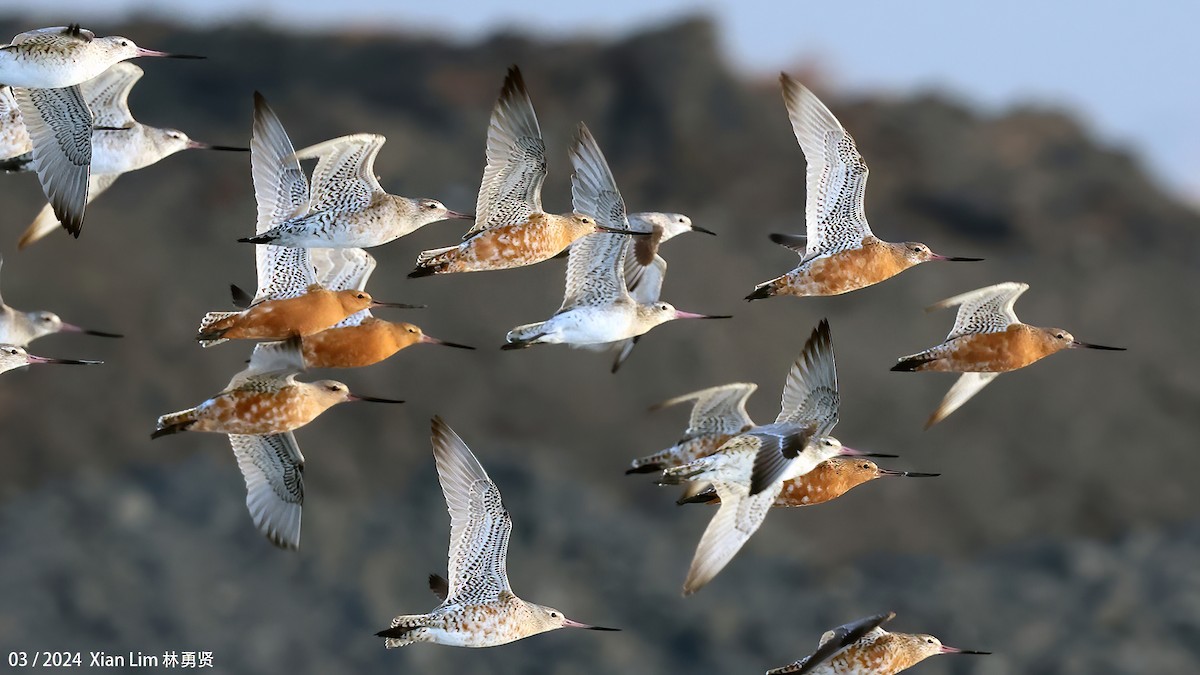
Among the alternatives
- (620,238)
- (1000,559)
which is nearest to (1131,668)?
(1000,559)

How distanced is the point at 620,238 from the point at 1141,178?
89.0 feet

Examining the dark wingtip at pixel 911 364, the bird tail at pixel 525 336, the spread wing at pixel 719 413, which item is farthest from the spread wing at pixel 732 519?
the spread wing at pixel 719 413

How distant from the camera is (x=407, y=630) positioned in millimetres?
7605

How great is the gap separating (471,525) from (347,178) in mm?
1711

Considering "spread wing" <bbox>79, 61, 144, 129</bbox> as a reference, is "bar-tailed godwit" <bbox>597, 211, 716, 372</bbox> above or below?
below

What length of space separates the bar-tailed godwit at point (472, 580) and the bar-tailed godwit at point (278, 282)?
0.78 m

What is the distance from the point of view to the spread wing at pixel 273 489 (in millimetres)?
8984

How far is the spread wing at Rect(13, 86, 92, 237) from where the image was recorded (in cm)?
819

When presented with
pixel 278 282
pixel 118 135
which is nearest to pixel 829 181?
pixel 278 282

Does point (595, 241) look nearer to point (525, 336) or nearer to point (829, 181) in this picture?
point (525, 336)

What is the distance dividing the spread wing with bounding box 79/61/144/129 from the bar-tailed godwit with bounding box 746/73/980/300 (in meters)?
3.51

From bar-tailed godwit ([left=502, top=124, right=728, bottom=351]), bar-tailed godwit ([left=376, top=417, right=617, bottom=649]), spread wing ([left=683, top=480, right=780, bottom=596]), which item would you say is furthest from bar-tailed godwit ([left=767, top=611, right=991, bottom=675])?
bar-tailed godwit ([left=502, top=124, right=728, bottom=351])

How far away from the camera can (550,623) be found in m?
7.97

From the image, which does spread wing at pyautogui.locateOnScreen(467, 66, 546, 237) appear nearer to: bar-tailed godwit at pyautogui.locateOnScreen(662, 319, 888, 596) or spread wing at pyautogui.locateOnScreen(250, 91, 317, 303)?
spread wing at pyautogui.locateOnScreen(250, 91, 317, 303)
